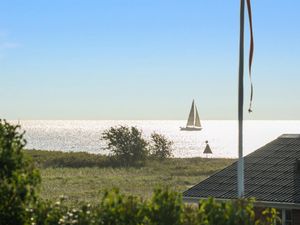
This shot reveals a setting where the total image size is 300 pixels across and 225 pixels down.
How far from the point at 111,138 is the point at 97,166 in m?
6.25

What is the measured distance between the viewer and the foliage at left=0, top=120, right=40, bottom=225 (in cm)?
1162

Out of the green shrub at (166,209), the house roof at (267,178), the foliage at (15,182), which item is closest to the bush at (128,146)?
the house roof at (267,178)

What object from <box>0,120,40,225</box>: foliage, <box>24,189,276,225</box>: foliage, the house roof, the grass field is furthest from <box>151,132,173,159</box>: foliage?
<box>24,189,276,225</box>: foliage

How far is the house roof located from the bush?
4832cm

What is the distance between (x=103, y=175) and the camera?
59.3 metres

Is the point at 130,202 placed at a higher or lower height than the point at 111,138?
lower

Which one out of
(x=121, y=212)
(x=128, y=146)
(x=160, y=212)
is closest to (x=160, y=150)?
(x=128, y=146)

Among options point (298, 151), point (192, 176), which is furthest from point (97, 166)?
point (298, 151)

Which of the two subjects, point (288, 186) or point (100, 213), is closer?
point (100, 213)

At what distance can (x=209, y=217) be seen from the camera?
10.5 metres

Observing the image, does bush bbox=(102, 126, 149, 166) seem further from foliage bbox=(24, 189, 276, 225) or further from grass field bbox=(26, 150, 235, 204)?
foliage bbox=(24, 189, 276, 225)

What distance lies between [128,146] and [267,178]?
167ft

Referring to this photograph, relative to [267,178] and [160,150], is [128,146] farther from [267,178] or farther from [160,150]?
[267,178]

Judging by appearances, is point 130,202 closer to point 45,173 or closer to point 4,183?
point 4,183
